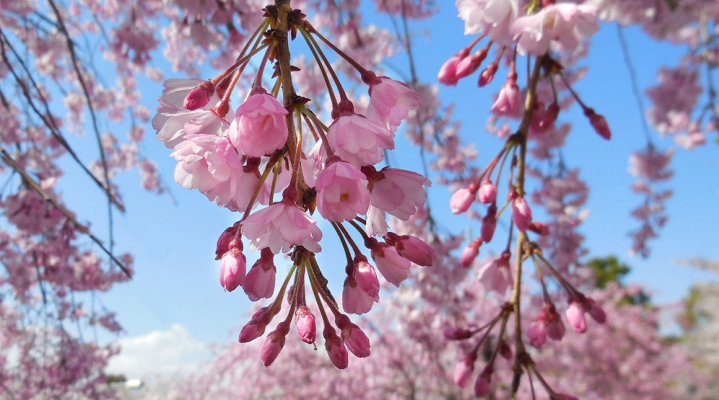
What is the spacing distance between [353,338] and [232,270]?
161 millimetres

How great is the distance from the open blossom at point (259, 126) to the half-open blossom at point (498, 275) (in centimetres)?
90

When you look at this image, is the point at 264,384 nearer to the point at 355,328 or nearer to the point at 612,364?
the point at 612,364

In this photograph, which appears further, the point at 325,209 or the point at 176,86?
the point at 176,86

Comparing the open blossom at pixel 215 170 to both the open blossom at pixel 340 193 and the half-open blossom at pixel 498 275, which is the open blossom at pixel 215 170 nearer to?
the open blossom at pixel 340 193

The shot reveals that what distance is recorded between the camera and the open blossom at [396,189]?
0.50m

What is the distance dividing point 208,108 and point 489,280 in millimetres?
908

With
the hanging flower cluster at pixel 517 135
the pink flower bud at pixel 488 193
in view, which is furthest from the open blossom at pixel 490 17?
the pink flower bud at pixel 488 193

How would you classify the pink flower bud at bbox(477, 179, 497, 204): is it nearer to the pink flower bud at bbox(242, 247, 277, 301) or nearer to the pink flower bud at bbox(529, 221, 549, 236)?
the pink flower bud at bbox(529, 221, 549, 236)

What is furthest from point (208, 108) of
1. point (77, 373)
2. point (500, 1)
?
point (77, 373)

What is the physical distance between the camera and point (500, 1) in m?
0.92

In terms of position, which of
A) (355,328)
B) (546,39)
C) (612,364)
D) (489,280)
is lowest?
(355,328)

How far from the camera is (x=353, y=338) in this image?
52cm

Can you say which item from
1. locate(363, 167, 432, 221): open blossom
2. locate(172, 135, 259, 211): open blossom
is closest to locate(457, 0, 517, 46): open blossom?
locate(363, 167, 432, 221): open blossom

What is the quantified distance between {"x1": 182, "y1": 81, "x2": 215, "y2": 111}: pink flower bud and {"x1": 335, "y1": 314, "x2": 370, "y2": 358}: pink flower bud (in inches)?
11.2
